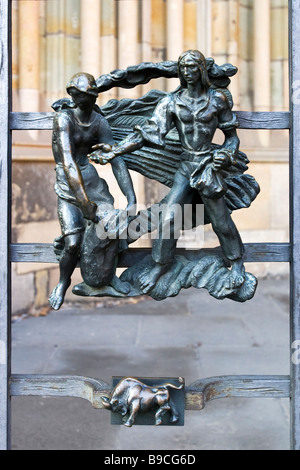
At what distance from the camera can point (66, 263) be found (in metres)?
1.12

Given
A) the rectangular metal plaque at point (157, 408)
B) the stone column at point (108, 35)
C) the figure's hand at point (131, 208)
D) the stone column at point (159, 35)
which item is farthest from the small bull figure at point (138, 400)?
the stone column at point (159, 35)

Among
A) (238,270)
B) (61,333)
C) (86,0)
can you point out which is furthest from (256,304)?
(238,270)

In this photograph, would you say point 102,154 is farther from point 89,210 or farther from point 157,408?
point 157,408

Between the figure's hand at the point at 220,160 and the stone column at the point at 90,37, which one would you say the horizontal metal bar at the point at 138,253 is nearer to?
the figure's hand at the point at 220,160

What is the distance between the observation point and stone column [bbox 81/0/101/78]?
12.1ft

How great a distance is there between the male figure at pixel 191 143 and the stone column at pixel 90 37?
2.71 metres

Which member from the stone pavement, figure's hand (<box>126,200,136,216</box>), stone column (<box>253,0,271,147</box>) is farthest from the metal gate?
stone column (<box>253,0,271,147</box>)

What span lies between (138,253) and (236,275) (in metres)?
0.20

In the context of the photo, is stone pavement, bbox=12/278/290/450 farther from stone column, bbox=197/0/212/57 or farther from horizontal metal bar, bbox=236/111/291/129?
stone column, bbox=197/0/212/57

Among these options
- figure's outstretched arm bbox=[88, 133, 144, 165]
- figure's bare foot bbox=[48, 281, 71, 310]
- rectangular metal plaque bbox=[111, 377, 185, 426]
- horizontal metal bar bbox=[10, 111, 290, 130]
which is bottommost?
rectangular metal plaque bbox=[111, 377, 185, 426]

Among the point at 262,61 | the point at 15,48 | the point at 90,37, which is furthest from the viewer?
the point at 262,61

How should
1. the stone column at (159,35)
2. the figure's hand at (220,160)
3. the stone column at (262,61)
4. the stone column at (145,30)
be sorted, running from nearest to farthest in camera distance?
the figure's hand at (220,160) → the stone column at (145,30) → the stone column at (159,35) → the stone column at (262,61)

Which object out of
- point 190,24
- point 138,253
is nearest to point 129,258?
point 138,253

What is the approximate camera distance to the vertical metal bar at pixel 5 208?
1.16 metres
